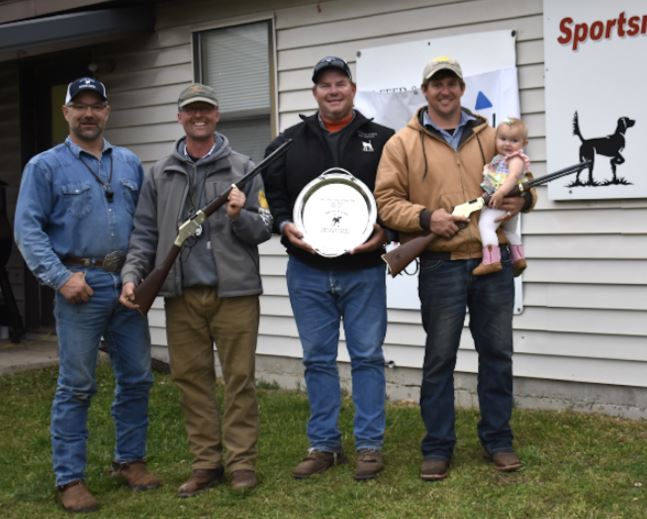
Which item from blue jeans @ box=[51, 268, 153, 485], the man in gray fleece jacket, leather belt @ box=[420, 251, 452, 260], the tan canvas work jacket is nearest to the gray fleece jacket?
the man in gray fleece jacket

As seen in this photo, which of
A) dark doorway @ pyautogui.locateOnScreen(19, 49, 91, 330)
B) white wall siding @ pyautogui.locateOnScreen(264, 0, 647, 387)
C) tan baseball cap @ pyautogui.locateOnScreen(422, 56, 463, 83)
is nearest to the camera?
tan baseball cap @ pyautogui.locateOnScreen(422, 56, 463, 83)

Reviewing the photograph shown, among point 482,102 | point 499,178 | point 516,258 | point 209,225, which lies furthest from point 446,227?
point 482,102

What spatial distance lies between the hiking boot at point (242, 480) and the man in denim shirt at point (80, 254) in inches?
26.4

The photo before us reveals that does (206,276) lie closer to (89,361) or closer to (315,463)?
(89,361)

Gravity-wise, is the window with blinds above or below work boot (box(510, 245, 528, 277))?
above

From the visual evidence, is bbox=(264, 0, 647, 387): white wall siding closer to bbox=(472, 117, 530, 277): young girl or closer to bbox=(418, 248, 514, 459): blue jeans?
bbox=(418, 248, 514, 459): blue jeans

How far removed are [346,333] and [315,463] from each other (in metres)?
0.70

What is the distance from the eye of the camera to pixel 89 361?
4672mm

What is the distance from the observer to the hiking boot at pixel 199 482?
15.7ft

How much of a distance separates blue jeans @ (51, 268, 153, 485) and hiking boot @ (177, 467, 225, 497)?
1.44 ft

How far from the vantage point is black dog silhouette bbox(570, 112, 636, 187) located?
5.67m

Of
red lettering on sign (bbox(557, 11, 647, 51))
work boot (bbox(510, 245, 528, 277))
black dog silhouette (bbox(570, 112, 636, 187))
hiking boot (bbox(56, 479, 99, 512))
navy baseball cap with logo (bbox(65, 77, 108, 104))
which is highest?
red lettering on sign (bbox(557, 11, 647, 51))

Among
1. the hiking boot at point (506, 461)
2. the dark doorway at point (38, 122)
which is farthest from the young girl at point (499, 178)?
the dark doorway at point (38, 122)

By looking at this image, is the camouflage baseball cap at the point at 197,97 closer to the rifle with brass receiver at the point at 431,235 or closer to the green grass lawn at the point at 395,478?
the rifle with brass receiver at the point at 431,235
